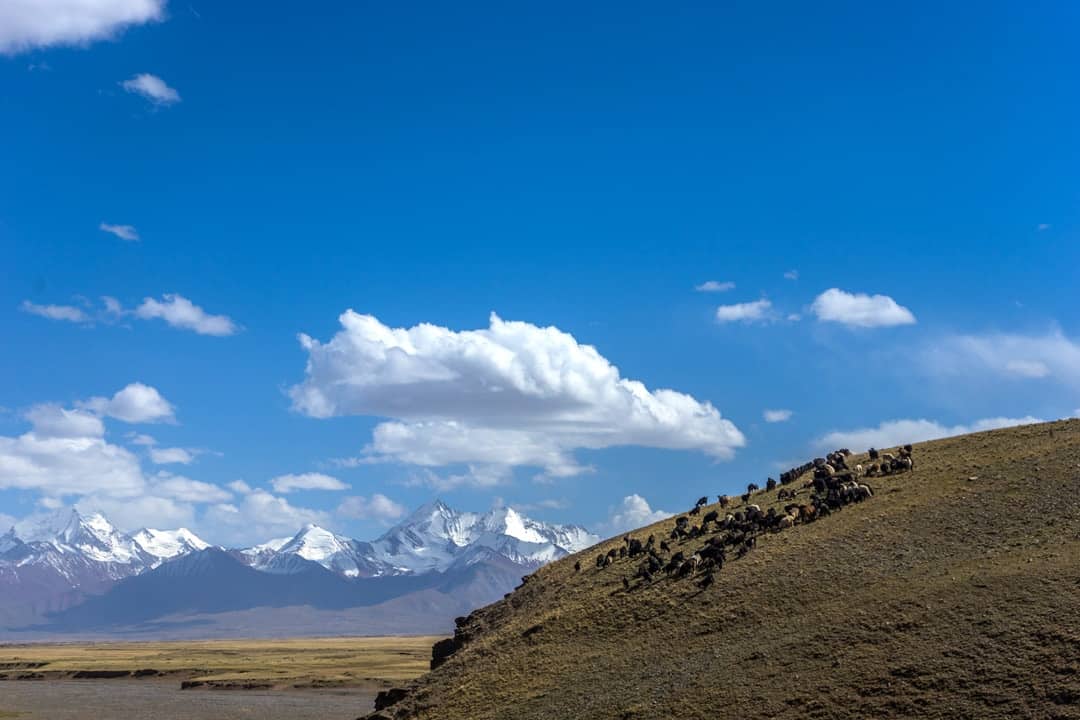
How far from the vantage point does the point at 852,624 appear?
5906 cm

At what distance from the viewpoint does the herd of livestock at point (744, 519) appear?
76.6m

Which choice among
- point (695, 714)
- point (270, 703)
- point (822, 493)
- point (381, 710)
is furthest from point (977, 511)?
point (270, 703)

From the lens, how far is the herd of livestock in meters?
76.6

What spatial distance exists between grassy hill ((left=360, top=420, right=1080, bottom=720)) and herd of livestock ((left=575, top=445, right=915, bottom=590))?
144cm

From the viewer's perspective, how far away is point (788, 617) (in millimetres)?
63219

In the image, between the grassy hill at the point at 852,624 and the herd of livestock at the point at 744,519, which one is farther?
the herd of livestock at the point at 744,519

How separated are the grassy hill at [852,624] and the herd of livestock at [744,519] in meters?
1.44

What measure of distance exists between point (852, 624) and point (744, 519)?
24.5m

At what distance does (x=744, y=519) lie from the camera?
83.4 metres

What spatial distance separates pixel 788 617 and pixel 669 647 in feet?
24.1

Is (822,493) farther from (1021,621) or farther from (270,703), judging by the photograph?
(270,703)

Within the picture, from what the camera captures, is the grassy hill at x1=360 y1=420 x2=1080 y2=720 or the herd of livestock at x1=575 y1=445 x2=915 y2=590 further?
the herd of livestock at x1=575 y1=445 x2=915 y2=590

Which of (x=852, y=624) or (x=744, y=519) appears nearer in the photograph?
(x=852, y=624)

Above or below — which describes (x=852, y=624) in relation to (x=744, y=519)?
below
